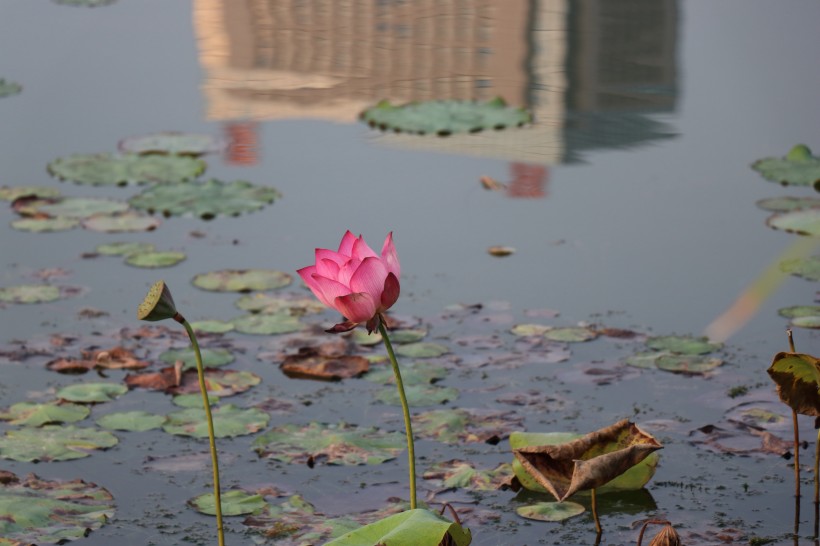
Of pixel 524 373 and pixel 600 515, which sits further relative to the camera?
pixel 524 373

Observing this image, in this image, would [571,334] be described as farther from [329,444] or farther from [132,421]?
[132,421]

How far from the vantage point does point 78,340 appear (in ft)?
10.3

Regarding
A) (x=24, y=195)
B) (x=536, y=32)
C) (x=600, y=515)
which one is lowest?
(x=600, y=515)

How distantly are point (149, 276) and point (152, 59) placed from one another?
2.75m

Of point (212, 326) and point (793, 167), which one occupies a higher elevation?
point (793, 167)

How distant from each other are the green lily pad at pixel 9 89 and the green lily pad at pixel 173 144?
94 centimetres

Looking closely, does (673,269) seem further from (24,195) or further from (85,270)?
(24,195)

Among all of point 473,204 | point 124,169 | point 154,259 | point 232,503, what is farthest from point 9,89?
point 232,503

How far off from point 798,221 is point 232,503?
2249 mm

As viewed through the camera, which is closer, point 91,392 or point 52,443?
point 52,443

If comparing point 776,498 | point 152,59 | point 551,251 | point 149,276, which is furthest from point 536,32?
point 776,498

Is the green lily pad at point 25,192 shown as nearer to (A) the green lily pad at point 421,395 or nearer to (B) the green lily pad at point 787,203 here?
(A) the green lily pad at point 421,395

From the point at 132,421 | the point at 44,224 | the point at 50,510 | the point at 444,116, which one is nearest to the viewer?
the point at 50,510

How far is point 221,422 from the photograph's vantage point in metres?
2.67
